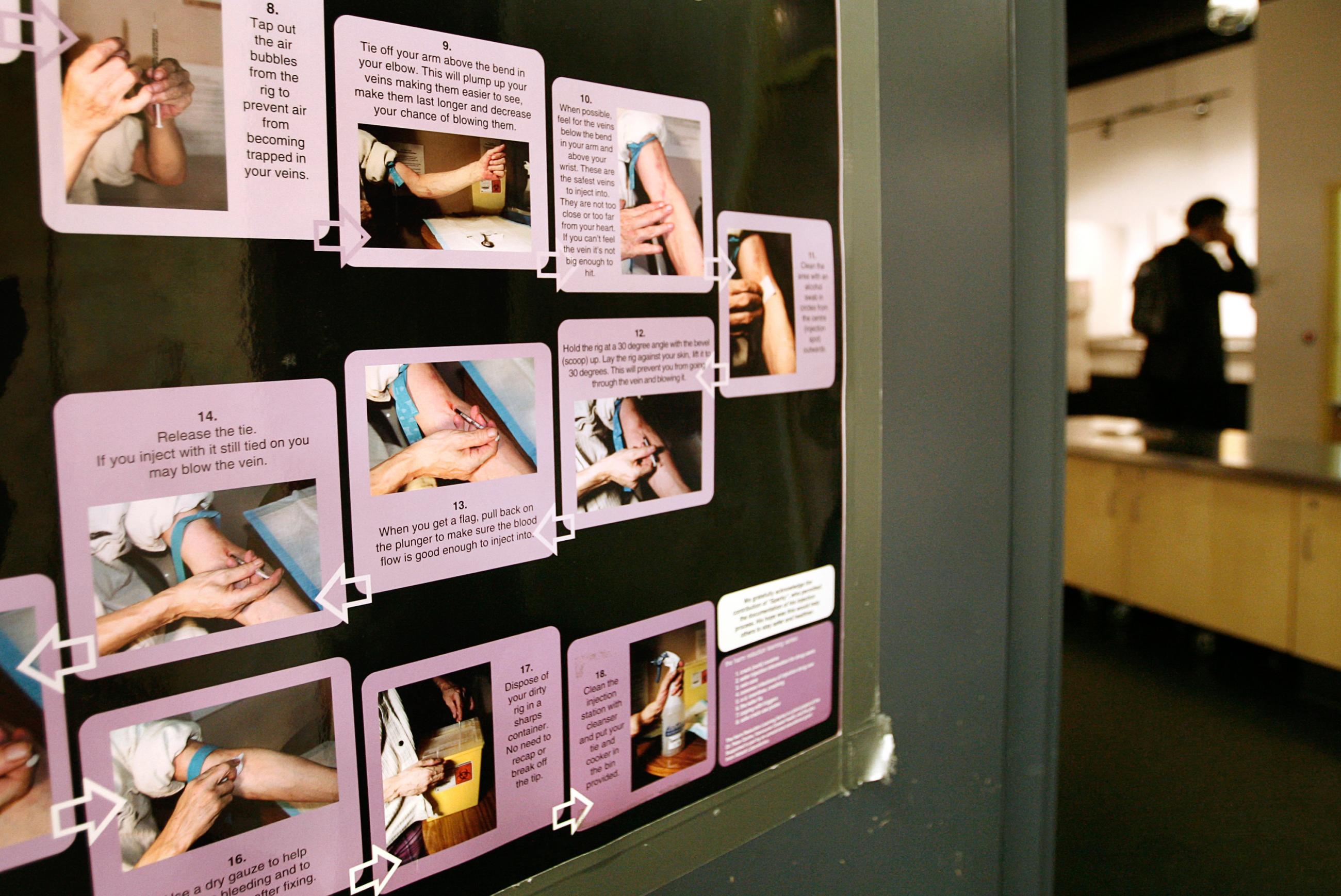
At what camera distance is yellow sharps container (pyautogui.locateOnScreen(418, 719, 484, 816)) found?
0.60 metres

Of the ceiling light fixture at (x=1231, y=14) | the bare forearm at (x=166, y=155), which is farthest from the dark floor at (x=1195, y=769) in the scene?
the ceiling light fixture at (x=1231, y=14)

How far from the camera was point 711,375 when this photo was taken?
0.74 meters

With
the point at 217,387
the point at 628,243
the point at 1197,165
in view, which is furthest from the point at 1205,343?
the point at 217,387

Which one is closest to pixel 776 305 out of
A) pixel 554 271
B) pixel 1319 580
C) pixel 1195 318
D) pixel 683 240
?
pixel 683 240

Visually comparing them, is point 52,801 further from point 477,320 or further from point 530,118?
point 530,118

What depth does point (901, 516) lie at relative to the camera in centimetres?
94

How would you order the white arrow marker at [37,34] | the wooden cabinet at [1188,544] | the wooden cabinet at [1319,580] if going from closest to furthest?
the white arrow marker at [37,34]
the wooden cabinet at [1319,580]
the wooden cabinet at [1188,544]

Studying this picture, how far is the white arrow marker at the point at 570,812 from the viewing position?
67 cm

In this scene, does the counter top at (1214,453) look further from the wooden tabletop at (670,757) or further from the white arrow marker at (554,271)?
the white arrow marker at (554,271)

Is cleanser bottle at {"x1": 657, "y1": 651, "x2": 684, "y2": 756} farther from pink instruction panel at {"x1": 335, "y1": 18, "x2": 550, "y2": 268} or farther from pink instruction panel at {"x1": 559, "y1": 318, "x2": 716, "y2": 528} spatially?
pink instruction panel at {"x1": 335, "y1": 18, "x2": 550, "y2": 268}

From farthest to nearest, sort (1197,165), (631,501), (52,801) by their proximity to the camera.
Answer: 1. (1197,165)
2. (631,501)
3. (52,801)

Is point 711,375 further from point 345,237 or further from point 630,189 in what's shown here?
point 345,237

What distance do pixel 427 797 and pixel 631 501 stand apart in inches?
10.2

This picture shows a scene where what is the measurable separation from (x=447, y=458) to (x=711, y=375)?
25 centimetres
